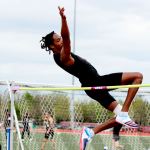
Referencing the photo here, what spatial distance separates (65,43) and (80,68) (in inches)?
23.9

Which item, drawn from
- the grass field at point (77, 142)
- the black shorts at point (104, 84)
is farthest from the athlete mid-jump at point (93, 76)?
the grass field at point (77, 142)

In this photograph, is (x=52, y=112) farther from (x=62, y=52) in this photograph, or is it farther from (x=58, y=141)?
(x=62, y=52)

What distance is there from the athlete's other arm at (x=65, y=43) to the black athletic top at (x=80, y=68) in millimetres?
108

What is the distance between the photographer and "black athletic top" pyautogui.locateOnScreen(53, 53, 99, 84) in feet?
29.2

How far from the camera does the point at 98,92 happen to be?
9.12 m

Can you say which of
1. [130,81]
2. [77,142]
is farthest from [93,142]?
[130,81]

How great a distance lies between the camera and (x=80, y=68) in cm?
894

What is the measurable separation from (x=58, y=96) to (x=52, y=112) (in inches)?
13.6

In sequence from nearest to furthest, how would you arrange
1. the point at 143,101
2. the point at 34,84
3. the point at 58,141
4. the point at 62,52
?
1. the point at 62,52
2. the point at 34,84
3. the point at 143,101
4. the point at 58,141

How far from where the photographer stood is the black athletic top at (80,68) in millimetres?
8891

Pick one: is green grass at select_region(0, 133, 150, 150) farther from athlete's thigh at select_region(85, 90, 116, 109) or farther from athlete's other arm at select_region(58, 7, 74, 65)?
athlete's other arm at select_region(58, 7, 74, 65)

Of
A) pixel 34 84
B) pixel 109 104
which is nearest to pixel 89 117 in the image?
pixel 34 84

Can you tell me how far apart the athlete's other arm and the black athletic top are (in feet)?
0.35

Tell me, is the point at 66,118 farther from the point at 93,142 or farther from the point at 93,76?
the point at 93,76
